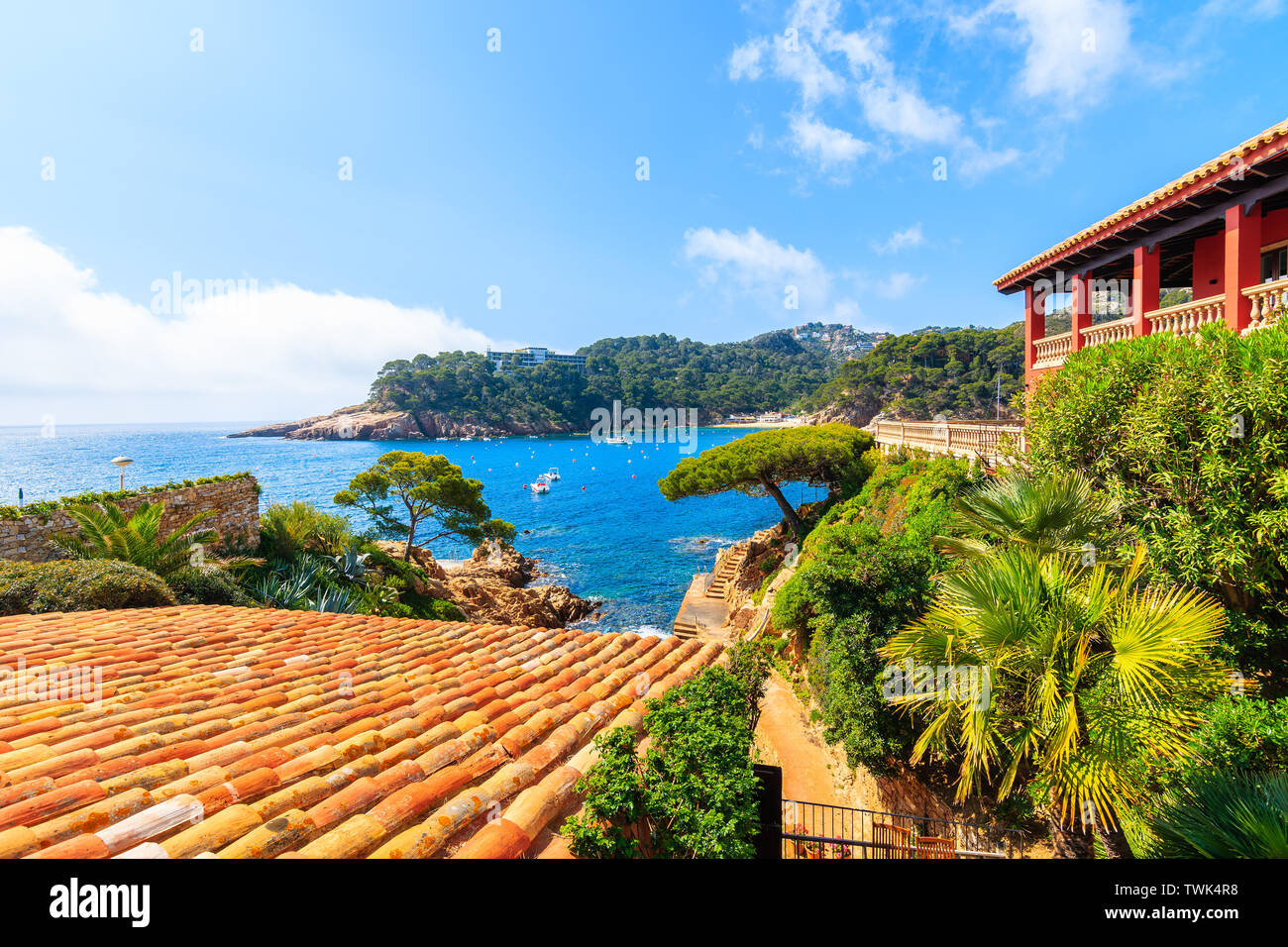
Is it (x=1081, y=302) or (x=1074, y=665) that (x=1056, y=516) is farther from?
(x=1081, y=302)

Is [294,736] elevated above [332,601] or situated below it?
above

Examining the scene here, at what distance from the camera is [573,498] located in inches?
2484

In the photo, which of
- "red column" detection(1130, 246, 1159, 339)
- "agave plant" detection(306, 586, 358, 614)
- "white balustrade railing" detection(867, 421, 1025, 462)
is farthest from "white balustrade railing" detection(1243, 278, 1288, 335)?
"agave plant" detection(306, 586, 358, 614)

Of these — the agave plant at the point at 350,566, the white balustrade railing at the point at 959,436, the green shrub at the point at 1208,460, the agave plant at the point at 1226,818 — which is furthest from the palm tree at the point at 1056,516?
the agave plant at the point at 350,566

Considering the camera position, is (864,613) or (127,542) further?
(127,542)

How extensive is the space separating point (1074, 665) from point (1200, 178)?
32.9 ft

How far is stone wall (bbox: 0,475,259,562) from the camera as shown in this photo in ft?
38.2

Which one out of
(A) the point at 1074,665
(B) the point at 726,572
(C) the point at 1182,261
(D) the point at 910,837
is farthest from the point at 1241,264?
(B) the point at 726,572

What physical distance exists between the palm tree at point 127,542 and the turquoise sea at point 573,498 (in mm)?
18343

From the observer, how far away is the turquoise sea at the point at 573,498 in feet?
113

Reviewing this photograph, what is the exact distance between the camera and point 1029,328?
14.7m

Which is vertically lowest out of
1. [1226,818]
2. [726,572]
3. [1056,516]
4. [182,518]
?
[726,572]

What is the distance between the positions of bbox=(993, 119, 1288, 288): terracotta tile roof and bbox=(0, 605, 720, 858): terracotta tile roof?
39.3 feet
